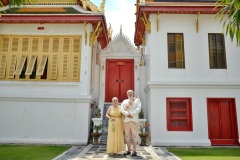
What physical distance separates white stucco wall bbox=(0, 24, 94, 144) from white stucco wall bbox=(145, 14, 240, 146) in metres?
2.67

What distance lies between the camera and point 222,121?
965cm

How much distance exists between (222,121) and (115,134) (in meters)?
4.99

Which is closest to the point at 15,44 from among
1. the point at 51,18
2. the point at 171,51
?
the point at 51,18

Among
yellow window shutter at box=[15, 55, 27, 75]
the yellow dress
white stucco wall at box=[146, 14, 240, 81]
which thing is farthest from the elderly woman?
yellow window shutter at box=[15, 55, 27, 75]

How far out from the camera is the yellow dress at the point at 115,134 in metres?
6.76

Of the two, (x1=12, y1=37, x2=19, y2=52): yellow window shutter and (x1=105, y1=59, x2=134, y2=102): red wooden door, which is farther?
(x1=105, y1=59, x2=134, y2=102): red wooden door

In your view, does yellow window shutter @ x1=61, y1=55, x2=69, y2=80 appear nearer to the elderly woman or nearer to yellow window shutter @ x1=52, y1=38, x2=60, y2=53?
yellow window shutter @ x1=52, y1=38, x2=60, y2=53

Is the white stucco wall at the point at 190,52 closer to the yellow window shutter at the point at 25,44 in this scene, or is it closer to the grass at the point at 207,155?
the grass at the point at 207,155

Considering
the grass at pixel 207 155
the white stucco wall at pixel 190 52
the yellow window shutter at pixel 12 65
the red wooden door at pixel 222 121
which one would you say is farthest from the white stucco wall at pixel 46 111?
the red wooden door at pixel 222 121

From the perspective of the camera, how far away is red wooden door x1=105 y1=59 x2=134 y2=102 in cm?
1197

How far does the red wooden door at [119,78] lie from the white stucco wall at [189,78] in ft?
7.60

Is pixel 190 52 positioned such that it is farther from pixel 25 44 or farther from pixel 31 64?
pixel 25 44

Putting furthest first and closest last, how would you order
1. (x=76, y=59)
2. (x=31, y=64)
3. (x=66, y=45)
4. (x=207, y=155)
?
(x=66, y=45)
(x=76, y=59)
(x=31, y=64)
(x=207, y=155)

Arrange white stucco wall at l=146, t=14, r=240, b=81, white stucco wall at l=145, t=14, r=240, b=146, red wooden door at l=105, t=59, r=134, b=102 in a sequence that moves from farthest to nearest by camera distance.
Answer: red wooden door at l=105, t=59, r=134, b=102, white stucco wall at l=146, t=14, r=240, b=81, white stucco wall at l=145, t=14, r=240, b=146
